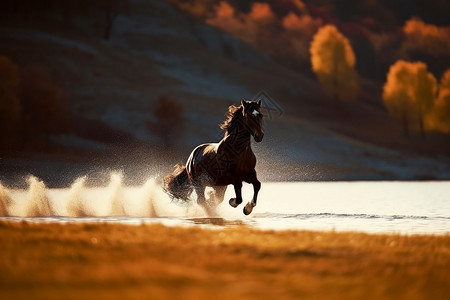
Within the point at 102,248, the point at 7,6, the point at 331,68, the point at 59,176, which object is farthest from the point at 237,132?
the point at 7,6

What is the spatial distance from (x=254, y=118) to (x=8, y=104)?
7702 cm

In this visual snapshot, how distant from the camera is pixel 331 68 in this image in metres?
146

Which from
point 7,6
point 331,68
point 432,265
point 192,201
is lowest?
point 432,265

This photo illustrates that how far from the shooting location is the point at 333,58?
14438 cm

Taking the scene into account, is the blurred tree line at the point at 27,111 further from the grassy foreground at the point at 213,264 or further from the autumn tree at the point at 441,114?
the grassy foreground at the point at 213,264

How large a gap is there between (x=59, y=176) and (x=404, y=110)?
72510mm

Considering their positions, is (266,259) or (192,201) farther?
(192,201)

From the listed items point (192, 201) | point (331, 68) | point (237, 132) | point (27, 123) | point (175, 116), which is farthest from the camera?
point (331, 68)

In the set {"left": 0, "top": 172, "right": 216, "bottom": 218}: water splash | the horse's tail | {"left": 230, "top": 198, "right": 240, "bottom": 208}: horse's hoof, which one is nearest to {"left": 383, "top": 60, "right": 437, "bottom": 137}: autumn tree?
{"left": 0, "top": 172, "right": 216, "bottom": 218}: water splash

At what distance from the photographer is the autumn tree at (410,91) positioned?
5197 inches

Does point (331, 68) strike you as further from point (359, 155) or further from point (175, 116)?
point (175, 116)

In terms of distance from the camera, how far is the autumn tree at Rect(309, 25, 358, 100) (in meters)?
142

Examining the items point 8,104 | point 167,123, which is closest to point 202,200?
point 8,104

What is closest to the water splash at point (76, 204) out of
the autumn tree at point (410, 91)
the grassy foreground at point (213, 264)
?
the grassy foreground at point (213, 264)
